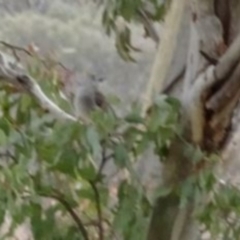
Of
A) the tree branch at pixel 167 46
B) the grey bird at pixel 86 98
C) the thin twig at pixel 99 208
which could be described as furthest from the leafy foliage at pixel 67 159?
the grey bird at pixel 86 98

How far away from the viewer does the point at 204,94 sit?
969 millimetres

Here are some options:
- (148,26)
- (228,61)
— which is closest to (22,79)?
(228,61)

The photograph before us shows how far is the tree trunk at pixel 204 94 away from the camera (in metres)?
0.95

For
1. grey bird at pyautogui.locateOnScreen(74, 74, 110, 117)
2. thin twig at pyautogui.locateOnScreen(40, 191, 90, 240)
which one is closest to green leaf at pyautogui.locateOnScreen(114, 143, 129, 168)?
thin twig at pyautogui.locateOnScreen(40, 191, 90, 240)

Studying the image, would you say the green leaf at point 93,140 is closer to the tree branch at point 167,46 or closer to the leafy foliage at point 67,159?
A: the leafy foliage at point 67,159

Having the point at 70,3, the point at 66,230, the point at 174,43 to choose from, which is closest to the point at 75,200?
the point at 66,230

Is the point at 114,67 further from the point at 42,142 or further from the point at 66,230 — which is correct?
the point at 42,142

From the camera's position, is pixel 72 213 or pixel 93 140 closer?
pixel 93 140

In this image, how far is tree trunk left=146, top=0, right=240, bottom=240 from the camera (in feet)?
3.13

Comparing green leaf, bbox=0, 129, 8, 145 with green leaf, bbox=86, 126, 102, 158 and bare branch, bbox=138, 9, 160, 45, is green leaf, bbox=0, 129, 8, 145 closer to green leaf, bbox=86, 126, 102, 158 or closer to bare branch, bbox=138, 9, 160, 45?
green leaf, bbox=86, 126, 102, 158

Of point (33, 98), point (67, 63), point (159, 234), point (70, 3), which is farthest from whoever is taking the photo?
point (70, 3)

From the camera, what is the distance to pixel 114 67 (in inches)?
72.1

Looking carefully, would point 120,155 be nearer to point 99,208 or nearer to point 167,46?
point 99,208

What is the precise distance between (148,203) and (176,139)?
10cm
